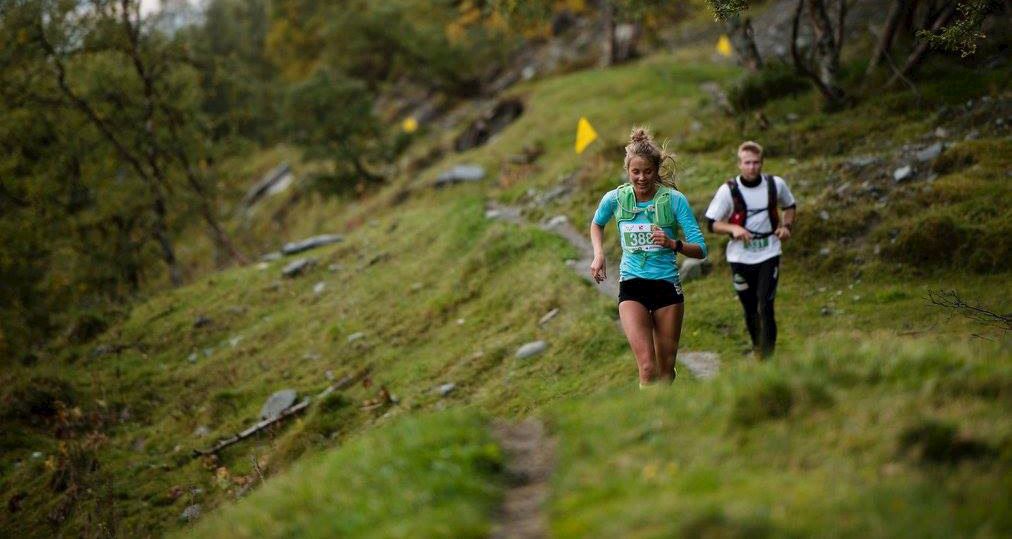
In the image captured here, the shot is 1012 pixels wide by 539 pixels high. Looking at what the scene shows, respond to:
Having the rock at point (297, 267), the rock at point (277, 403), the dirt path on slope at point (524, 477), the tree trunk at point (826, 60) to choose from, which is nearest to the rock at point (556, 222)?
the tree trunk at point (826, 60)

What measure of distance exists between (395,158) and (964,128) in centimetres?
2567

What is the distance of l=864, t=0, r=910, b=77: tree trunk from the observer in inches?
668

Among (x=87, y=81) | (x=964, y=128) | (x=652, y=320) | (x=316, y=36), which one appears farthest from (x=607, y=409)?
(x=316, y=36)

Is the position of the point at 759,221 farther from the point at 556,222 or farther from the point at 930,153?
the point at 556,222

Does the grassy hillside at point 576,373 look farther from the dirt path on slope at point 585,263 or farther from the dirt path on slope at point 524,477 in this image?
the dirt path on slope at point 585,263

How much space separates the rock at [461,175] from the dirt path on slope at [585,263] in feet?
14.8

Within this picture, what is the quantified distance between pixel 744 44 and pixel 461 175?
1012 cm

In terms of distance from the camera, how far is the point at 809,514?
4184 millimetres

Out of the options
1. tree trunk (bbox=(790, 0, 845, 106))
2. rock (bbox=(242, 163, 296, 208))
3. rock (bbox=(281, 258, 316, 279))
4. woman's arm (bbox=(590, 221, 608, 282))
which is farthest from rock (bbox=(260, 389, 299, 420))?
rock (bbox=(242, 163, 296, 208))

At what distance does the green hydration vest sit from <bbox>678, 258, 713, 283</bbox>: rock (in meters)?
6.29

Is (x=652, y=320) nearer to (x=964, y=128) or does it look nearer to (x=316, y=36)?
(x=964, y=128)

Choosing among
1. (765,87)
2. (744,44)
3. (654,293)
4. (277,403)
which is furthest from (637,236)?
(744,44)

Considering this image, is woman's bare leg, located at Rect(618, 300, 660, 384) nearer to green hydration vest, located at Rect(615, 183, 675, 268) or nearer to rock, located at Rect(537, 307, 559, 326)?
green hydration vest, located at Rect(615, 183, 675, 268)

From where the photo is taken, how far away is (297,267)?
23.4m
